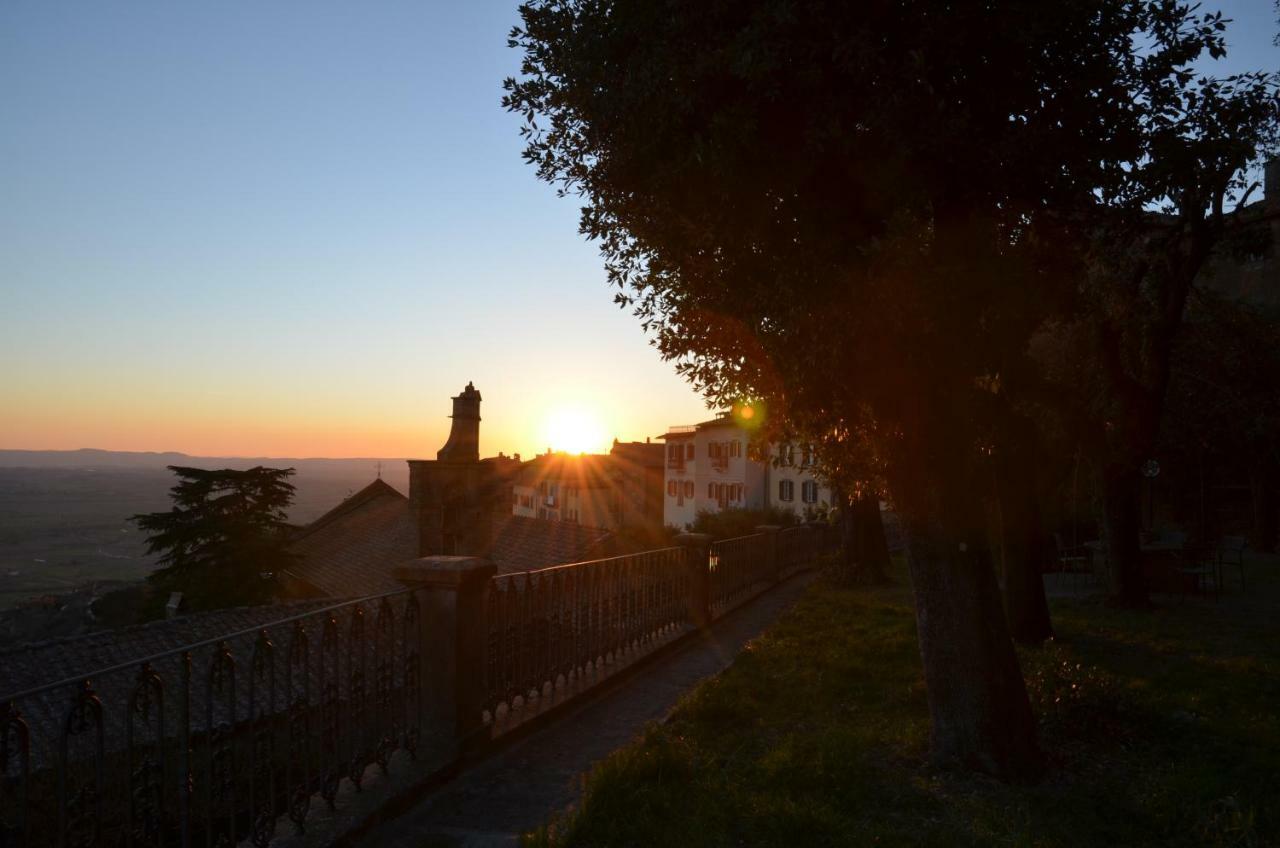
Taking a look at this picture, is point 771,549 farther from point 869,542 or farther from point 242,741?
point 242,741

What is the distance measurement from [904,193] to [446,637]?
4.46 meters

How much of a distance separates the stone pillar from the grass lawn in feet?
25.4

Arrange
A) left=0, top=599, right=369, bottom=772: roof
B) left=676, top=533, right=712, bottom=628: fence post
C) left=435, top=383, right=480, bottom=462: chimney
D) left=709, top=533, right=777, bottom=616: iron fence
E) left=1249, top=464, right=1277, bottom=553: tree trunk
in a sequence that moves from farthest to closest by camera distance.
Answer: left=1249, top=464, right=1277, bottom=553: tree trunk
left=435, top=383, right=480, bottom=462: chimney
left=0, top=599, right=369, bottom=772: roof
left=709, top=533, right=777, bottom=616: iron fence
left=676, top=533, right=712, bottom=628: fence post

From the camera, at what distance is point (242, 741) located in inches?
172

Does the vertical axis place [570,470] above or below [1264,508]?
above

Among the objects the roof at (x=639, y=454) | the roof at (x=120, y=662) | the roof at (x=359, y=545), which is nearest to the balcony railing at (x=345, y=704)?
the roof at (x=120, y=662)

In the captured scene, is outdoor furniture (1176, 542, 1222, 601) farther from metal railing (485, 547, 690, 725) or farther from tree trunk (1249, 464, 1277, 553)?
tree trunk (1249, 464, 1277, 553)

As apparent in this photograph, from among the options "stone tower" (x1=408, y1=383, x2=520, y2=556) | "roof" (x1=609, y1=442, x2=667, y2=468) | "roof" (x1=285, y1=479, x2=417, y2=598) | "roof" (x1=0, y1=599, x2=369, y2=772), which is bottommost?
"roof" (x1=0, y1=599, x2=369, y2=772)

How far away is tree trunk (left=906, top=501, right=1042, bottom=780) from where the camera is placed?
5406 mm

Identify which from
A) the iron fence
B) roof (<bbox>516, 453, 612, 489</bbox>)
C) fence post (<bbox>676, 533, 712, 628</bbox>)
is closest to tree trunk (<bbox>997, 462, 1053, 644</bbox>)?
fence post (<bbox>676, 533, 712, 628</bbox>)

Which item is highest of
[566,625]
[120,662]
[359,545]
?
[566,625]

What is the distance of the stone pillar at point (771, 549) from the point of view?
683 inches

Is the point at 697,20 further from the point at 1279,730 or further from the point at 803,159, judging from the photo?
the point at 1279,730

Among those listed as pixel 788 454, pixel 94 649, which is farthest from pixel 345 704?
pixel 94 649
